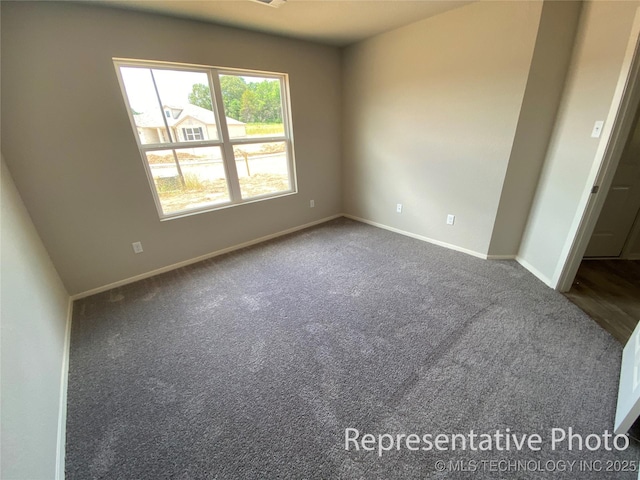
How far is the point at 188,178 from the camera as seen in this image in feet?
9.25

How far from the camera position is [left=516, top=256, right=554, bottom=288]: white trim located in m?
2.33

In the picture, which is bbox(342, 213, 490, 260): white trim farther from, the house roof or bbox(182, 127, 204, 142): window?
bbox(182, 127, 204, 142): window

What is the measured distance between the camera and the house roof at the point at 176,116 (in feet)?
7.99

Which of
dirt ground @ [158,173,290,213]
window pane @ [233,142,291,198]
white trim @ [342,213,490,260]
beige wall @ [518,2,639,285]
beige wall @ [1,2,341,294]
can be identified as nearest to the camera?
beige wall @ [518,2,639,285]

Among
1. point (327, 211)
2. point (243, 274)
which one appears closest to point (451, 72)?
point (327, 211)

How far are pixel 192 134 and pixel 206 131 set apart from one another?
0.50 feet

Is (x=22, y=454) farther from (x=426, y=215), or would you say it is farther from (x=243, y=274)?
(x=426, y=215)

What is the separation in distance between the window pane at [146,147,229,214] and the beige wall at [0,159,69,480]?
101 cm

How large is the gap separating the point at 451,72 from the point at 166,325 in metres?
3.56

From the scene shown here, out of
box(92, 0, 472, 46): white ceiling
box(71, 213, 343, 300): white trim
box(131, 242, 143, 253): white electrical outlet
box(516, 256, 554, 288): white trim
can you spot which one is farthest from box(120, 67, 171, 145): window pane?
box(516, 256, 554, 288): white trim

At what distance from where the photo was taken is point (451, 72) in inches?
102

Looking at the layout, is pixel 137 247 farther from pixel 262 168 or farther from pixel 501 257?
pixel 501 257

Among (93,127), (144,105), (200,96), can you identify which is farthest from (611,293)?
(93,127)

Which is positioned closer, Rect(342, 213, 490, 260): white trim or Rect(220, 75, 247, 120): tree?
Rect(220, 75, 247, 120): tree
